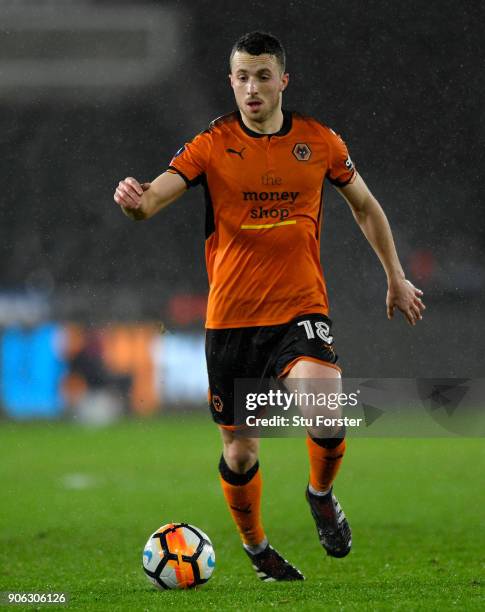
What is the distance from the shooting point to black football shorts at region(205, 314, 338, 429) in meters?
4.79

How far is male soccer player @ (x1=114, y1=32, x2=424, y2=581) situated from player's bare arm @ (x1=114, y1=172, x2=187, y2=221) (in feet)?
0.04

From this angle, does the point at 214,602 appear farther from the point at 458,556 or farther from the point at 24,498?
the point at 24,498

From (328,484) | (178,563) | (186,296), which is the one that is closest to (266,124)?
(328,484)

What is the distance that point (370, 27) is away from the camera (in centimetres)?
783

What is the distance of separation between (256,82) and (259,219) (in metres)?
0.57

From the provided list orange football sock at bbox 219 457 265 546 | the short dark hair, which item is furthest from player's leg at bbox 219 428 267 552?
the short dark hair

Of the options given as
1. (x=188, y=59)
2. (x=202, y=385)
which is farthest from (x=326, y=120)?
(x=202, y=385)

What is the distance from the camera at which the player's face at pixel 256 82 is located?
482 cm

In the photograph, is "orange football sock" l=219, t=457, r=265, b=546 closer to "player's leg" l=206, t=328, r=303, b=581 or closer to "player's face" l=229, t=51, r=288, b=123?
"player's leg" l=206, t=328, r=303, b=581

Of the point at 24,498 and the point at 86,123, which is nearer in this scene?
the point at 24,498

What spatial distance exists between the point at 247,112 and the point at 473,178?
354 cm

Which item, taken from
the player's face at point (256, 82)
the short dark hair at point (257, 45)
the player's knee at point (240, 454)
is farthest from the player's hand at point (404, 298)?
the short dark hair at point (257, 45)

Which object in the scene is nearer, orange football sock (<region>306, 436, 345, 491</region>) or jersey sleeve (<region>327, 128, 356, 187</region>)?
orange football sock (<region>306, 436, 345, 491</region>)

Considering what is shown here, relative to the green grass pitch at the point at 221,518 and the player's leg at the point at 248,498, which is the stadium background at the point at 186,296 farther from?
the player's leg at the point at 248,498
